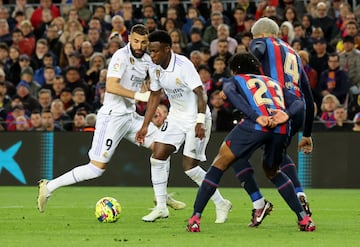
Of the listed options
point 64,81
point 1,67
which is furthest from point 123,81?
point 1,67

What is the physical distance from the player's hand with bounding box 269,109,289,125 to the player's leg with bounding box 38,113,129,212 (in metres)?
3.45

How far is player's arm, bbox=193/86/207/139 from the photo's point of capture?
12648 millimetres

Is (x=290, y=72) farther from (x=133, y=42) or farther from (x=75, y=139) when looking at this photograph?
(x=75, y=139)

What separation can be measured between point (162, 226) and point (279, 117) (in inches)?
82.7

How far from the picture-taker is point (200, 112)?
42.0ft

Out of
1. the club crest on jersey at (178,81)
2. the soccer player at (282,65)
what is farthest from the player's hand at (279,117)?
the club crest on jersey at (178,81)

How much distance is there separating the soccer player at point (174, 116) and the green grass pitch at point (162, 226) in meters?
0.37

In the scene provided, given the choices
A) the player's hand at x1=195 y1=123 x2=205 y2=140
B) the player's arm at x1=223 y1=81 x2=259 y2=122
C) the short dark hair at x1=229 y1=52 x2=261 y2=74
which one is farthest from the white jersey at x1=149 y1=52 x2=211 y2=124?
the player's arm at x1=223 y1=81 x2=259 y2=122

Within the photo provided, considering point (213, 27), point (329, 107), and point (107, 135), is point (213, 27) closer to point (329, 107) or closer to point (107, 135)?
point (329, 107)

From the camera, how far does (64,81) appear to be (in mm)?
23406

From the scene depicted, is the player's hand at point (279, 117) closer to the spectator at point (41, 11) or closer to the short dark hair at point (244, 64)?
the short dark hair at point (244, 64)

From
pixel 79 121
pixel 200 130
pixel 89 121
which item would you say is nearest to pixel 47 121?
pixel 79 121

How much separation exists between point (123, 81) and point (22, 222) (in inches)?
99.0

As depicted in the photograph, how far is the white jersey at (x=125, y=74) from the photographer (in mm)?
13992
